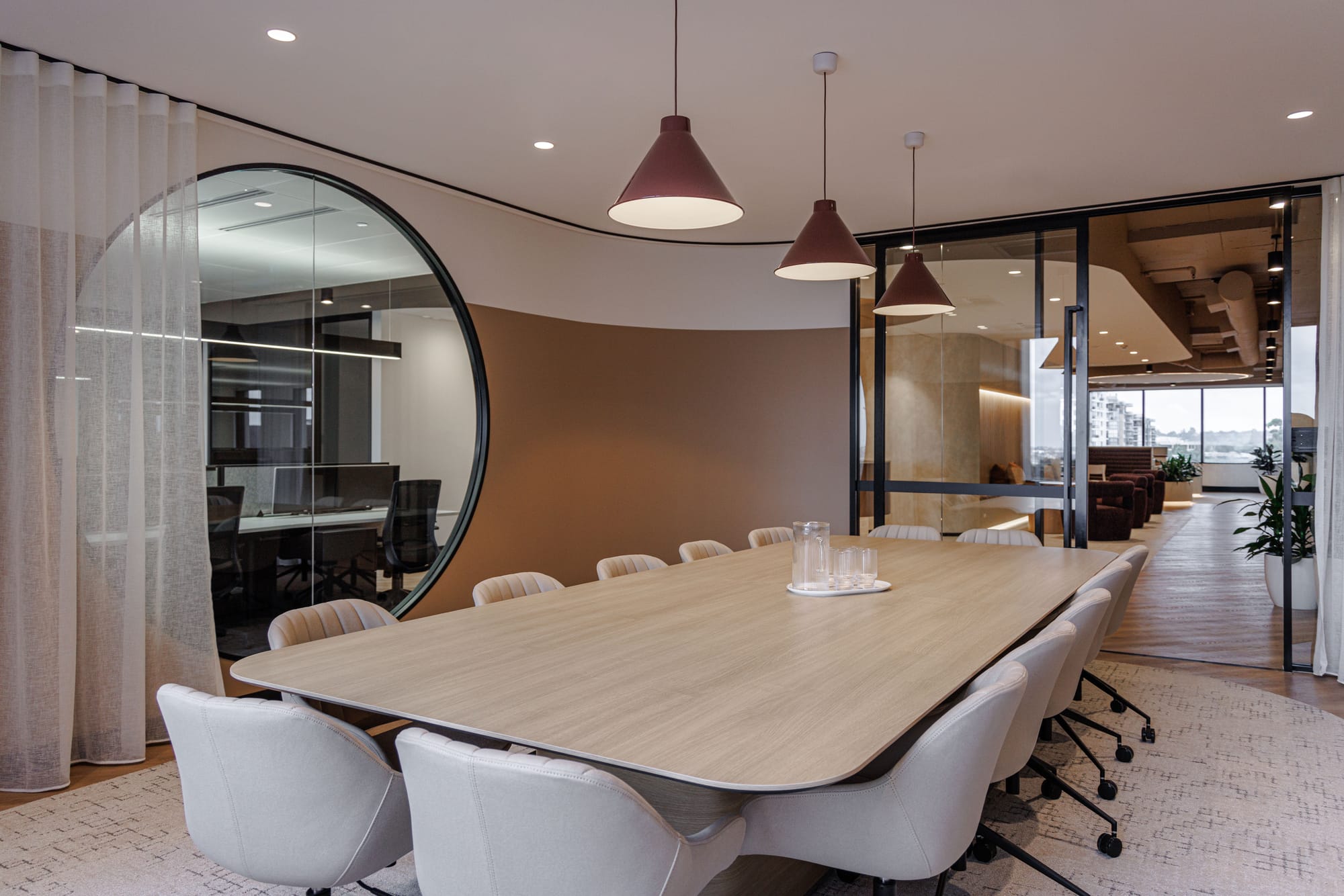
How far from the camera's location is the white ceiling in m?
3.09

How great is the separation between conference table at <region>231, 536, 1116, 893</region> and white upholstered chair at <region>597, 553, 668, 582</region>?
1.26 ft

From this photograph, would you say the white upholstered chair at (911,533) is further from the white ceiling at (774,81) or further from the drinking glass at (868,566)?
the white ceiling at (774,81)

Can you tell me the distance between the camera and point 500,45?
A: 11.0ft

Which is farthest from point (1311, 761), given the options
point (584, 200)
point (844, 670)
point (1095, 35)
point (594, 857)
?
point (584, 200)

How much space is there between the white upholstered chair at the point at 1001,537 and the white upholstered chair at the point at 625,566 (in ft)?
6.16

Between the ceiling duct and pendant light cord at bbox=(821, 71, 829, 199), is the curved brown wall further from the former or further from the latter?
the ceiling duct

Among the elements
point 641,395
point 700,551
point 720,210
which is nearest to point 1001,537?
point 700,551

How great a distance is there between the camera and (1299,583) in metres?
6.21

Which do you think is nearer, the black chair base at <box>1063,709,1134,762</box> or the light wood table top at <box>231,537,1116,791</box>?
the light wood table top at <box>231,537,1116,791</box>

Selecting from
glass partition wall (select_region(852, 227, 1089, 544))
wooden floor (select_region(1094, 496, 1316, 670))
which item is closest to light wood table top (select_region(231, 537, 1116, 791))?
glass partition wall (select_region(852, 227, 1089, 544))

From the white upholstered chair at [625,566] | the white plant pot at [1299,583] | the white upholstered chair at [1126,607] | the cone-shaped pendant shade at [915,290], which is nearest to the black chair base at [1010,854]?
the white upholstered chair at [1126,607]

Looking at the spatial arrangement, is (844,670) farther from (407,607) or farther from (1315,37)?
(407,607)

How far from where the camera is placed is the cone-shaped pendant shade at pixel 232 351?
409cm

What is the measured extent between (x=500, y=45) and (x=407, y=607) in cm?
316
